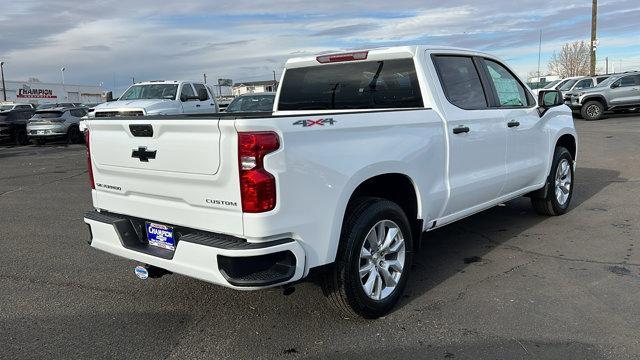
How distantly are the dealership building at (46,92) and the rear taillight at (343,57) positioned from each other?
7426 cm

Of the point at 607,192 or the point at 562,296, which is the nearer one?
the point at 562,296

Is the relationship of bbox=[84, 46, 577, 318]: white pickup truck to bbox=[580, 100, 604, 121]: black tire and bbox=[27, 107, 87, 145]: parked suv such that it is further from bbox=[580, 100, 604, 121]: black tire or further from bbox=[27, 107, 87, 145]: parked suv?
bbox=[580, 100, 604, 121]: black tire

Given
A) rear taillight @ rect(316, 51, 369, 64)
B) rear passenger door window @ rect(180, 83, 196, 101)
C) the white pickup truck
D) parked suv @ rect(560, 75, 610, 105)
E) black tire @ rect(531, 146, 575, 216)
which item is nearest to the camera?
the white pickup truck

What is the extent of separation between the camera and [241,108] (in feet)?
47.8

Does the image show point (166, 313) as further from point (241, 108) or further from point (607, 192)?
point (241, 108)

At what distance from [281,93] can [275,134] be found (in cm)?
260

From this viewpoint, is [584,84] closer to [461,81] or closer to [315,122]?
[461,81]

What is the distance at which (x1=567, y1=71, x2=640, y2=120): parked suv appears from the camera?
72.3ft

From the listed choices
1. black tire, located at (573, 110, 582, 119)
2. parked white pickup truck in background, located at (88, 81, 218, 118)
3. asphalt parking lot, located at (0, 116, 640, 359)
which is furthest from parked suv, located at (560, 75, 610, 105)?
asphalt parking lot, located at (0, 116, 640, 359)

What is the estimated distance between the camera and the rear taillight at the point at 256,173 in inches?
117

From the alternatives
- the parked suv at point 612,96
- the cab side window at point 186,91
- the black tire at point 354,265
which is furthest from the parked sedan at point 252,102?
the parked suv at point 612,96

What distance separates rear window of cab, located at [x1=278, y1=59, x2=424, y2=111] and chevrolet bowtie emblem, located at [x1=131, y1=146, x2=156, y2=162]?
6.57ft

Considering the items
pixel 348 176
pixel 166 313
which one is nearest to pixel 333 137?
pixel 348 176

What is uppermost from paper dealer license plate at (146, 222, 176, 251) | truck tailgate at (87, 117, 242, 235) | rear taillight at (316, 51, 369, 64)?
rear taillight at (316, 51, 369, 64)
